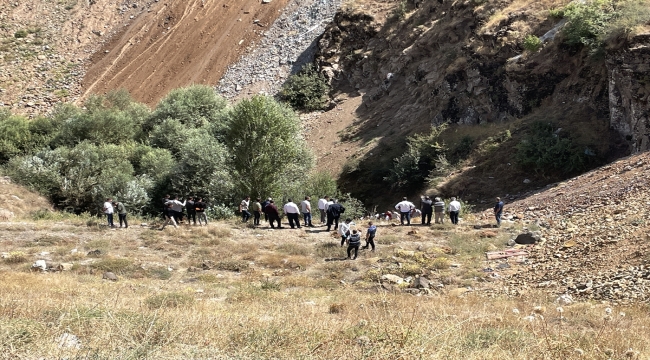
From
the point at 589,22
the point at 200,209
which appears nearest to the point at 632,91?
the point at 589,22

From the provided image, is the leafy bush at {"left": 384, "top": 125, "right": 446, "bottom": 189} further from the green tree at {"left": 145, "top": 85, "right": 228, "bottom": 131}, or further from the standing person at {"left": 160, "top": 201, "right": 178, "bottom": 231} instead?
the standing person at {"left": 160, "top": 201, "right": 178, "bottom": 231}

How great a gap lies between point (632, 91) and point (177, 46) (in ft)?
122

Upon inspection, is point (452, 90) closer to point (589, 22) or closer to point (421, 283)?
point (589, 22)

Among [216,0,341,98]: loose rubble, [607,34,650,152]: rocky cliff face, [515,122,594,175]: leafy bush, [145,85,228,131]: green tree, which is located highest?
[216,0,341,98]: loose rubble

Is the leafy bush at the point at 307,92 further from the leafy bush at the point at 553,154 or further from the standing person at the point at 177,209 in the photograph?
the standing person at the point at 177,209

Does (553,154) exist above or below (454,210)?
above

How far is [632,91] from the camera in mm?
20188

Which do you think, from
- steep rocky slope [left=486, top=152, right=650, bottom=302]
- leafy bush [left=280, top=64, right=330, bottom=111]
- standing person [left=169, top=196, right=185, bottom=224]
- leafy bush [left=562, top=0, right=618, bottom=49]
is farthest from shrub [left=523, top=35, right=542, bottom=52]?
standing person [left=169, top=196, right=185, bottom=224]

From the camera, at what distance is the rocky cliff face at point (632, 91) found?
19.8 m

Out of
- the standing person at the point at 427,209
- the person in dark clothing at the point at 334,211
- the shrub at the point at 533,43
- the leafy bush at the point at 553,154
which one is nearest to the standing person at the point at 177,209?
the person in dark clothing at the point at 334,211

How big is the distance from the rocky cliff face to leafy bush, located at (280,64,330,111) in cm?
2014

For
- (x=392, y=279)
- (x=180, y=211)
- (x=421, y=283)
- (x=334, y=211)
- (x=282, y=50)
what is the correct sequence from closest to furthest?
(x=421, y=283), (x=392, y=279), (x=334, y=211), (x=180, y=211), (x=282, y=50)

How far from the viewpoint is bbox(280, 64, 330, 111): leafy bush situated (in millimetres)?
37719

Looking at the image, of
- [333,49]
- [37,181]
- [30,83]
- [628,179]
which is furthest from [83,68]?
[628,179]
